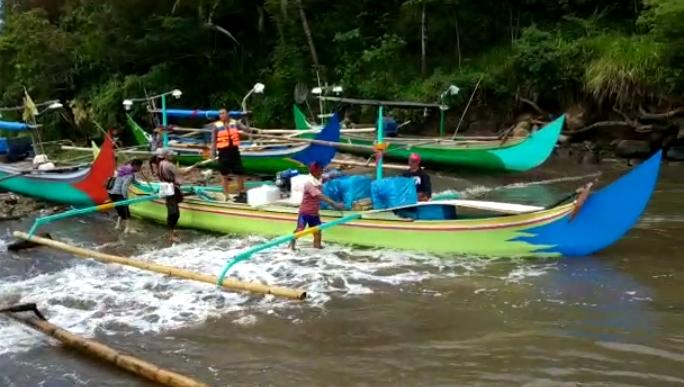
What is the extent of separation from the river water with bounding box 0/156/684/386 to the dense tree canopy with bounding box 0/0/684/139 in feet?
22.9

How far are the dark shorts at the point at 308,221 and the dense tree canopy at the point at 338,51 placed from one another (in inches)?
339

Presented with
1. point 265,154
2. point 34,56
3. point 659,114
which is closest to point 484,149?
point 659,114

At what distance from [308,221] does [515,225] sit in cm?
273

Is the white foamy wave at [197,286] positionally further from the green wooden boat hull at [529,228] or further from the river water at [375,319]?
the green wooden boat hull at [529,228]

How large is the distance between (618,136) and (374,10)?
10.3 meters

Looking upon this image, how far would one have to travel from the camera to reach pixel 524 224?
27.6 feet

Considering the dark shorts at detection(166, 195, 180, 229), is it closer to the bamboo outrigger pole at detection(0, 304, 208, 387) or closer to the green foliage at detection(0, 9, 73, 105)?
the bamboo outrigger pole at detection(0, 304, 208, 387)

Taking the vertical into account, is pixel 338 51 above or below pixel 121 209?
above

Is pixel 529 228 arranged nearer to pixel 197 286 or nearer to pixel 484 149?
pixel 197 286

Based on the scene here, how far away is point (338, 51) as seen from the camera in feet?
76.7

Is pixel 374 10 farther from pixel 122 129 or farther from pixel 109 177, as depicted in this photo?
pixel 109 177

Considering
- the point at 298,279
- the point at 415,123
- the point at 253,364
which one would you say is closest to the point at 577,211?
the point at 298,279

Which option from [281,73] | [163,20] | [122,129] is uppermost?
[163,20]

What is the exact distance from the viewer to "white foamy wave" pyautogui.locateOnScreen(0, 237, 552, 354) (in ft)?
24.2
